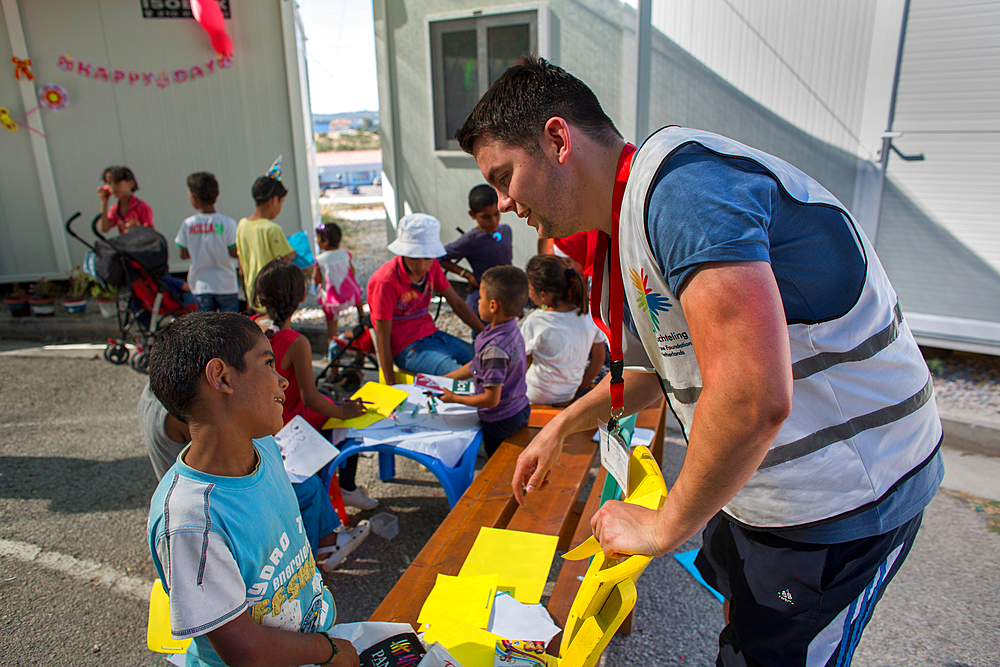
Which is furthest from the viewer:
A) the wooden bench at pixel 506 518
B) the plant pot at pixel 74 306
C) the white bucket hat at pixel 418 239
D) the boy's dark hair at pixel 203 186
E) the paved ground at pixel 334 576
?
the plant pot at pixel 74 306

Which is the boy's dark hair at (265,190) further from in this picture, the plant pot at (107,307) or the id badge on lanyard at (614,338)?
the id badge on lanyard at (614,338)

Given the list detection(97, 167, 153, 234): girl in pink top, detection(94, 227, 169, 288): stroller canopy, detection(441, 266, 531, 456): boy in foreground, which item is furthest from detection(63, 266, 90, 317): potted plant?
detection(441, 266, 531, 456): boy in foreground

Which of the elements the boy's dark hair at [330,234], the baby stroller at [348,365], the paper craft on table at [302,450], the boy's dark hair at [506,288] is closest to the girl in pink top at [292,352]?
the paper craft on table at [302,450]

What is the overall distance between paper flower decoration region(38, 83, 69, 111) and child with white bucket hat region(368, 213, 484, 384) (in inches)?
235

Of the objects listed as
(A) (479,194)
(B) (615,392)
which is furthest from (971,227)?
(B) (615,392)

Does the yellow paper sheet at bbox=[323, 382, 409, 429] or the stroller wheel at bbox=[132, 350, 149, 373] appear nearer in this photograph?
the yellow paper sheet at bbox=[323, 382, 409, 429]

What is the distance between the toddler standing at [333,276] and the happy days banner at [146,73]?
3.62m

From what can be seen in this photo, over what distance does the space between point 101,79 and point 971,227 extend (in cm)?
902

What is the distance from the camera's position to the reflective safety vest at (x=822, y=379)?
1.06 metres

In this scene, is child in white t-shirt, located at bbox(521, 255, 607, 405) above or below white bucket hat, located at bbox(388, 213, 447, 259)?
below

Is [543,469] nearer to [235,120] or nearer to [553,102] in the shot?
[553,102]

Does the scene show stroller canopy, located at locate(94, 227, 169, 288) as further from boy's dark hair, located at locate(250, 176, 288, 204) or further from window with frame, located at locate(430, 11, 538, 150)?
window with frame, located at locate(430, 11, 538, 150)

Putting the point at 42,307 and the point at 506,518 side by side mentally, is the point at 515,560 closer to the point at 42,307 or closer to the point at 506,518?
the point at 506,518

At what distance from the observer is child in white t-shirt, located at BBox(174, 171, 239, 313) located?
5.17 meters
